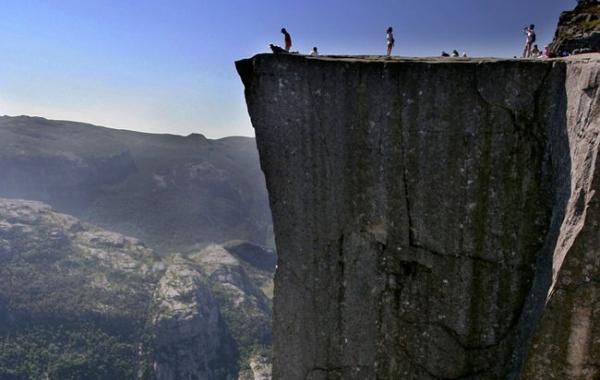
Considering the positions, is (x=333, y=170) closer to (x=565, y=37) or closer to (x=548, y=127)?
(x=548, y=127)

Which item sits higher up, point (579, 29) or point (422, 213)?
point (579, 29)

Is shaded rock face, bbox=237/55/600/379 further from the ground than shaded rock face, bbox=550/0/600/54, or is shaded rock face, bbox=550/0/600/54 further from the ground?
shaded rock face, bbox=550/0/600/54

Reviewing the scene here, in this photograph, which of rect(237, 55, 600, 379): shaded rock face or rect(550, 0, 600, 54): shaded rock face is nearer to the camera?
rect(237, 55, 600, 379): shaded rock face

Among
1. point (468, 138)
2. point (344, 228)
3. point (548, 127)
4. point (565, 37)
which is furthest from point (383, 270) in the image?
point (565, 37)

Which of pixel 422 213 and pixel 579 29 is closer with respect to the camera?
pixel 422 213
